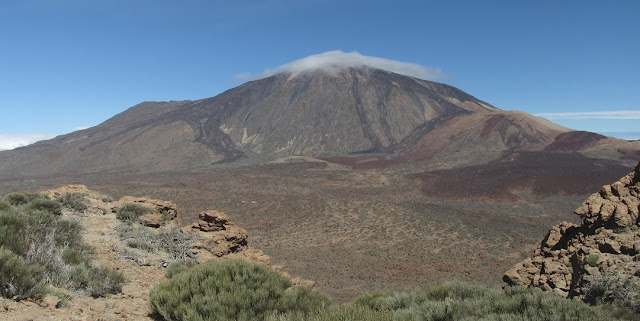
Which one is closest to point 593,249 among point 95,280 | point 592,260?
point 592,260

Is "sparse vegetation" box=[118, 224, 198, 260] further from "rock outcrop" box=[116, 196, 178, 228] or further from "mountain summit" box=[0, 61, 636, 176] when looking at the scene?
"mountain summit" box=[0, 61, 636, 176]

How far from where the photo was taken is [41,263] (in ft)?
15.1

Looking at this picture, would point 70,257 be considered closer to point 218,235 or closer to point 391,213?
point 218,235

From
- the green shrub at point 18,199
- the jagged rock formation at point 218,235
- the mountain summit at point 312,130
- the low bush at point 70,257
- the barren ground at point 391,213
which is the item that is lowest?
the barren ground at point 391,213

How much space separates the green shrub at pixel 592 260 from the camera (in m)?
5.39

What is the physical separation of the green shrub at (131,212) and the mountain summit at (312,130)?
1723 inches

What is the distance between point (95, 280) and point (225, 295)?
1.84 metres

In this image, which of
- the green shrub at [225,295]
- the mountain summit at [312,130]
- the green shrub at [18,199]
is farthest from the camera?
the mountain summit at [312,130]

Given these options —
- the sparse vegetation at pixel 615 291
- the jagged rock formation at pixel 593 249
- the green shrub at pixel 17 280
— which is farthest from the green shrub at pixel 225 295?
the jagged rock formation at pixel 593 249

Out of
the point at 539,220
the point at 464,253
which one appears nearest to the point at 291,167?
the point at 539,220

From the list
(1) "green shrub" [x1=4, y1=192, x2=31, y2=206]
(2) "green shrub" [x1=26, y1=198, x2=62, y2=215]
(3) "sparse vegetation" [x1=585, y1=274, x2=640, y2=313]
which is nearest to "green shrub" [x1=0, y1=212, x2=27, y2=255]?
(2) "green shrub" [x1=26, y1=198, x2=62, y2=215]

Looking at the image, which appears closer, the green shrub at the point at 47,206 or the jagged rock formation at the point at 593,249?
the jagged rock formation at the point at 593,249

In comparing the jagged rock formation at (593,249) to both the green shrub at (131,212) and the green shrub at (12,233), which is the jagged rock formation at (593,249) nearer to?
the green shrub at (12,233)

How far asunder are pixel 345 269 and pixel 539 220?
1647 centimetres
